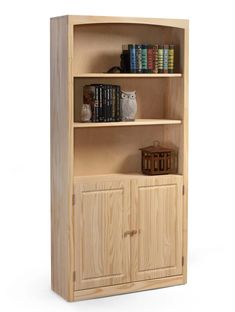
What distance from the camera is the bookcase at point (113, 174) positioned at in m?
5.32

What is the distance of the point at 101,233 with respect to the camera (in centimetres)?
543

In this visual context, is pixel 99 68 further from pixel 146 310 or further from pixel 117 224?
pixel 146 310

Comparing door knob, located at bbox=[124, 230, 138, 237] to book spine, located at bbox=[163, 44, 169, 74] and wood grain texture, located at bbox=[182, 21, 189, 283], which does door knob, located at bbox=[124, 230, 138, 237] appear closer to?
wood grain texture, located at bbox=[182, 21, 189, 283]

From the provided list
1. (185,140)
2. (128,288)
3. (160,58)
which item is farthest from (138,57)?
(128,288)

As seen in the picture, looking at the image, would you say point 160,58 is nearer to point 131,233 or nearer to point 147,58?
point 147,58

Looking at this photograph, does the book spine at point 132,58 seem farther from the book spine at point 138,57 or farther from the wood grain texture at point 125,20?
the wood grain texture at point 125,20

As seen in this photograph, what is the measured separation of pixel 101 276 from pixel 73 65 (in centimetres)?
145

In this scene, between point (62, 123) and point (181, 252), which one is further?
point (181, 252)

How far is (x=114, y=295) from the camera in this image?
18.1 feet

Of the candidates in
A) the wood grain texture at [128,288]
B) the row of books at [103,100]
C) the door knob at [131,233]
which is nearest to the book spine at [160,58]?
Answer: the row of books at [103,100]

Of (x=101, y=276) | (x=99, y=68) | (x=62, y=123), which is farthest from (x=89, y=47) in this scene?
(x=101, y=276)

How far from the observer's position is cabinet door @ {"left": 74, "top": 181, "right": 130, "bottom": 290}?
535cm

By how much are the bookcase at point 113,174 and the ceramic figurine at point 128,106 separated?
0.05 m

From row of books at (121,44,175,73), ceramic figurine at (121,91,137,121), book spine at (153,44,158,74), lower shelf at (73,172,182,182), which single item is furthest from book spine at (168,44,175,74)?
lower shelf at (73,172,182,182)
